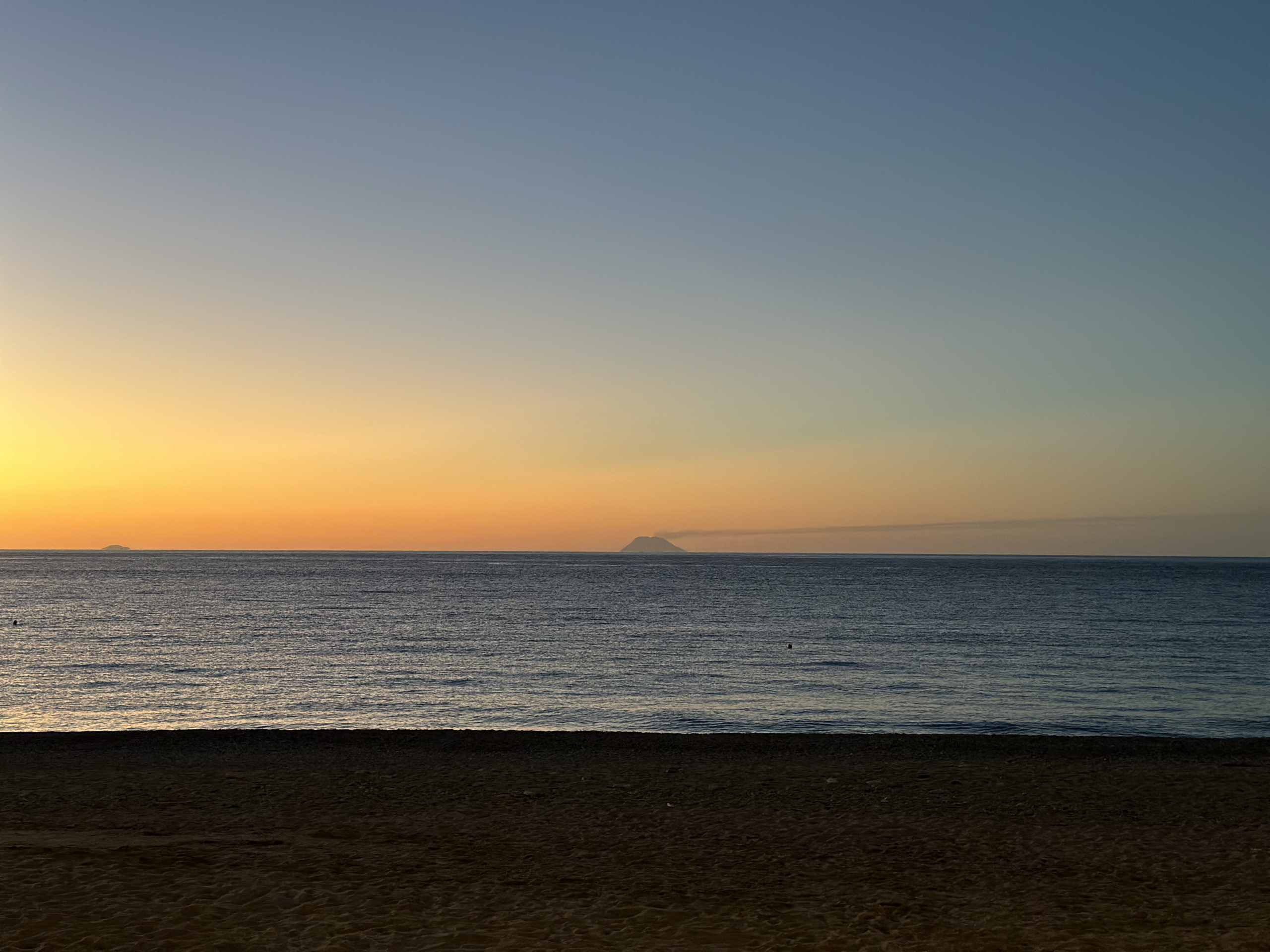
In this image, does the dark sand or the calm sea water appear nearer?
the dark sand

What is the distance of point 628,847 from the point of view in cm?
1348

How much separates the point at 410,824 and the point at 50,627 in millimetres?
56786

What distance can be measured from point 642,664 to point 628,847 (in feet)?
93.0

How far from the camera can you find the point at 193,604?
275ft

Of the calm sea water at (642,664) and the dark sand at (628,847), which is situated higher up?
the dark sand at (628,847)

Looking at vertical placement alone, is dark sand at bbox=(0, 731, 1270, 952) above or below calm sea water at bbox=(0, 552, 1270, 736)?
above

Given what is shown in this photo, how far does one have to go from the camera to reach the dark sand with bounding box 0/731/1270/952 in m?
A: 9.94

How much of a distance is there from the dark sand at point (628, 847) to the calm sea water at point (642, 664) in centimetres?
664

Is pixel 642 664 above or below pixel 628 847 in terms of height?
below

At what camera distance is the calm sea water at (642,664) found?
28.4 metres

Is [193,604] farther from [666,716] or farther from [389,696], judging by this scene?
[666,716]

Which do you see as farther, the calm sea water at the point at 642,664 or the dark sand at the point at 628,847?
the calm sea water at the point at 642,664

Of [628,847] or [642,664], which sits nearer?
[628,847]

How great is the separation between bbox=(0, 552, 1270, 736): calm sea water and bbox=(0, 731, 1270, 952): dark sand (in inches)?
261
